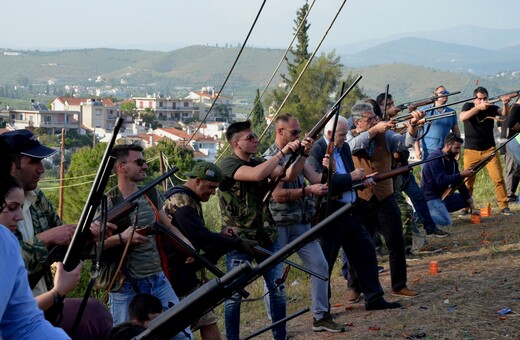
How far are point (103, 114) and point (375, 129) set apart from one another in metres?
165

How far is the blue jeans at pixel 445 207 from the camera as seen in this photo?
43.4 feet

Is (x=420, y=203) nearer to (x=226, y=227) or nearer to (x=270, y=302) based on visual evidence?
(x=270, y=302)

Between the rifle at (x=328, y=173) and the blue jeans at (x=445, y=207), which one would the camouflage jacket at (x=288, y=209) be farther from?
the blue jeans at (x=445, y=207)

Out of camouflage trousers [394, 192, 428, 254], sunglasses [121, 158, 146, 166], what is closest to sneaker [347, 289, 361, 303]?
camouflage trousers [394, 192, 428, 254]

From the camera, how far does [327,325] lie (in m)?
8.34

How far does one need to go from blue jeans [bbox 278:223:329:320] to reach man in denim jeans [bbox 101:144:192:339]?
68.2 inches

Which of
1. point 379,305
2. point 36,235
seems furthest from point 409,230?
point 36,235

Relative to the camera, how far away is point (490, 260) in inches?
425

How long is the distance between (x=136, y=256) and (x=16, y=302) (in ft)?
11.4

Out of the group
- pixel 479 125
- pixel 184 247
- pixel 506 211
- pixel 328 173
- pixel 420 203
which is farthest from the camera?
pixel 506 211

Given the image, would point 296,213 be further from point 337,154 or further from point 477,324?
point 477,324

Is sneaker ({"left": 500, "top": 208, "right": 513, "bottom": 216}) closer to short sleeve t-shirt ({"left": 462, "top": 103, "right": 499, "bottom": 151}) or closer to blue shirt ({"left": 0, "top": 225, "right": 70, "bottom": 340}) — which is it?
short sleeve t-shirt ({"left": 462, "top": 103, "right": 499, "bottom": 151})

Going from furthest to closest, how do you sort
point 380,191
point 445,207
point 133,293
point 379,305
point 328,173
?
point 445,207, point 380,191, point 379,305, point 328,173, point 133,293

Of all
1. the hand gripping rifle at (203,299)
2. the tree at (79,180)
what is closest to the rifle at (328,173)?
the hand gripping rifle at (203,299)
